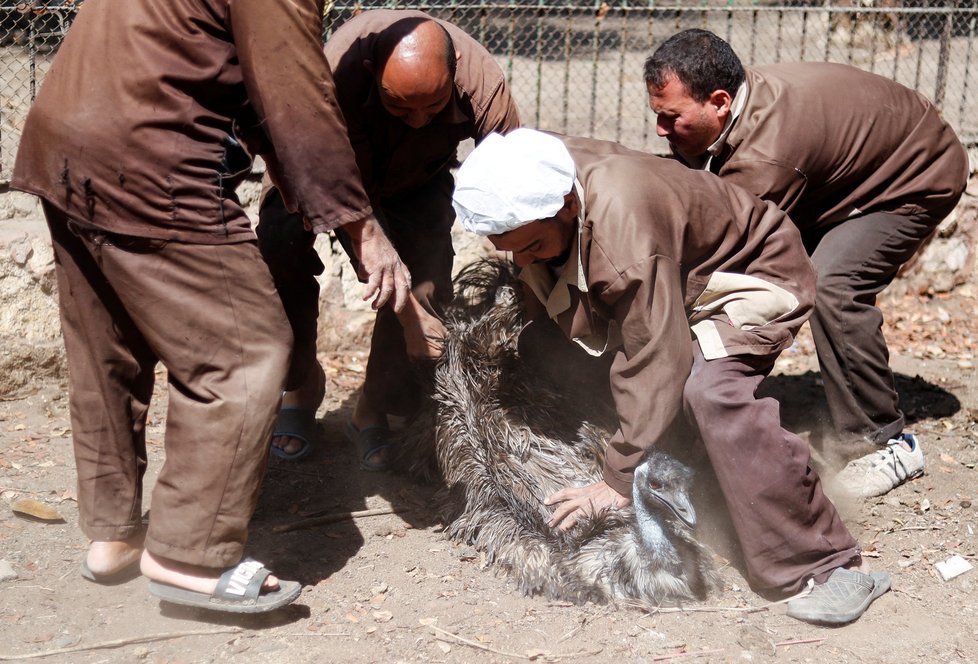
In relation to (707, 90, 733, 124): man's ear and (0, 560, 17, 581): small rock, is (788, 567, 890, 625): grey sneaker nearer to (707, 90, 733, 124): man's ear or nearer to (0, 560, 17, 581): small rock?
(707, 90, 733, 124): man's ear

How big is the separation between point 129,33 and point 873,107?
3021 millimetres

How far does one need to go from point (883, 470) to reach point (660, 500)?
1.48 meters

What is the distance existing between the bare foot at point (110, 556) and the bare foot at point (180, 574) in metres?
0.27

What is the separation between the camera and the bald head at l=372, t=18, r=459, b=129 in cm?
357

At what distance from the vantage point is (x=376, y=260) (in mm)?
3117

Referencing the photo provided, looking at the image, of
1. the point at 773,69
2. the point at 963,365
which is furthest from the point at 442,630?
the point at 963,365

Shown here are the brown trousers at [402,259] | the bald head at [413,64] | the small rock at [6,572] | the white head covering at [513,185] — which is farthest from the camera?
the brown trousers at [402,259]

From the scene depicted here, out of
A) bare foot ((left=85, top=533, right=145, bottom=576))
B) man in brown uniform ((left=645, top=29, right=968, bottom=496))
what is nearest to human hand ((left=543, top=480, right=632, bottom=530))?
man in brown uniform ((left=645, top=29, right=968, bottom=496))

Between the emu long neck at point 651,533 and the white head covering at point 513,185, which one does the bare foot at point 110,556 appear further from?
the emu long neck at point 651,533

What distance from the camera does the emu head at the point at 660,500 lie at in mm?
3359

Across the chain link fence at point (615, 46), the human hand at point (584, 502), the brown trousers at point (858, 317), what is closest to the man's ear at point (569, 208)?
the human hand at point (584, 502)

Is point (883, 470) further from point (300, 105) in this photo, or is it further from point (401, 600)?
point (300, 105)

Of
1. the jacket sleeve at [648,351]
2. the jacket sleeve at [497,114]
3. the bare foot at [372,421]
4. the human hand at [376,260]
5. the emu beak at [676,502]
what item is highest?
the jacket sleeve at [497,114]

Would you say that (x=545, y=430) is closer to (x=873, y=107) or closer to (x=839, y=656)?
(x=839, y=656)
